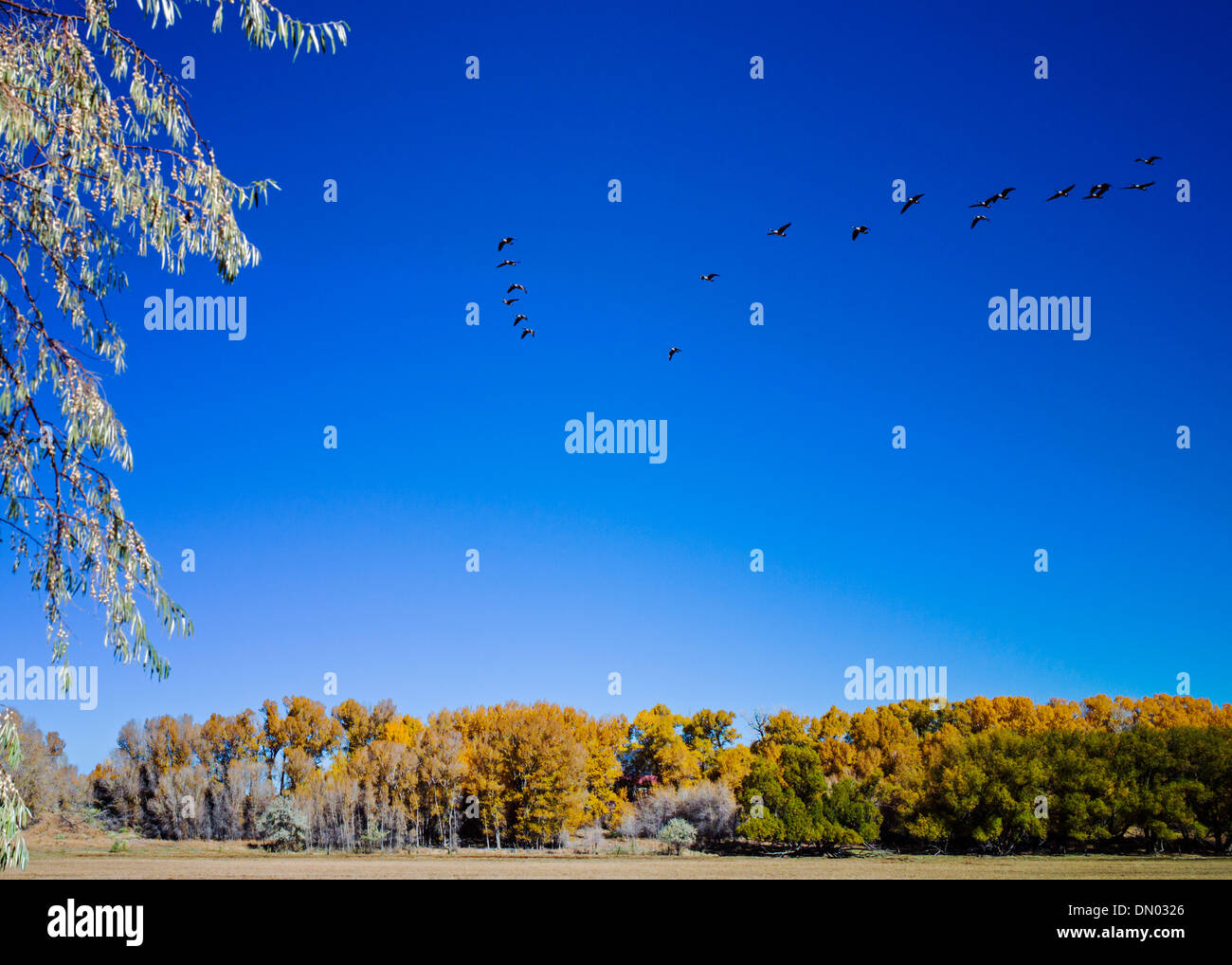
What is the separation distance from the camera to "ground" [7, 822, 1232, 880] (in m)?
43.2

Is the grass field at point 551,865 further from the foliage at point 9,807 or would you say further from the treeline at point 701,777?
the foliage at point 9,807

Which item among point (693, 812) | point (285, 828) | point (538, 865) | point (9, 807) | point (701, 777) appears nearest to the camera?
point (9, 807)

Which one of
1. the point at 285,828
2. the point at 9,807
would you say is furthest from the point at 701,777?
the point at 9,807

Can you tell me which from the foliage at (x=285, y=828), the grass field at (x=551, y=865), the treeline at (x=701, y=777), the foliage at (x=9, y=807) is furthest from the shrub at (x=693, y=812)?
the foliage at (x=9, y=807)

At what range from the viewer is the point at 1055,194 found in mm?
20094

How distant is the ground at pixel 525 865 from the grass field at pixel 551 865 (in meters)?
0.05

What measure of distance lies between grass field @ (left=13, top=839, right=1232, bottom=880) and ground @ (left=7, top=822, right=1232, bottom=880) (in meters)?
0.05

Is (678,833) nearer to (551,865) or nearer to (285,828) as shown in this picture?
(551,865)

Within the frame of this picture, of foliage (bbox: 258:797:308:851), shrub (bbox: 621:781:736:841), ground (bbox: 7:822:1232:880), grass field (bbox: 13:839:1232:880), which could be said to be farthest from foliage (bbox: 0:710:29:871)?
foliage (bbox: 258:797:308:851)

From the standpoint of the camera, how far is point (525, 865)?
172ft

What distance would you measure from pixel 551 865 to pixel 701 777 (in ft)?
87.2

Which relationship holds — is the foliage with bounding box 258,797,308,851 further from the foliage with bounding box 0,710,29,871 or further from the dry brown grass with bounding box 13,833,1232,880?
the foliage with bounding box 0,710,29,871

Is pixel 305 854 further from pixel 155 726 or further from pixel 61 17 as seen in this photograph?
pixel 61 17
